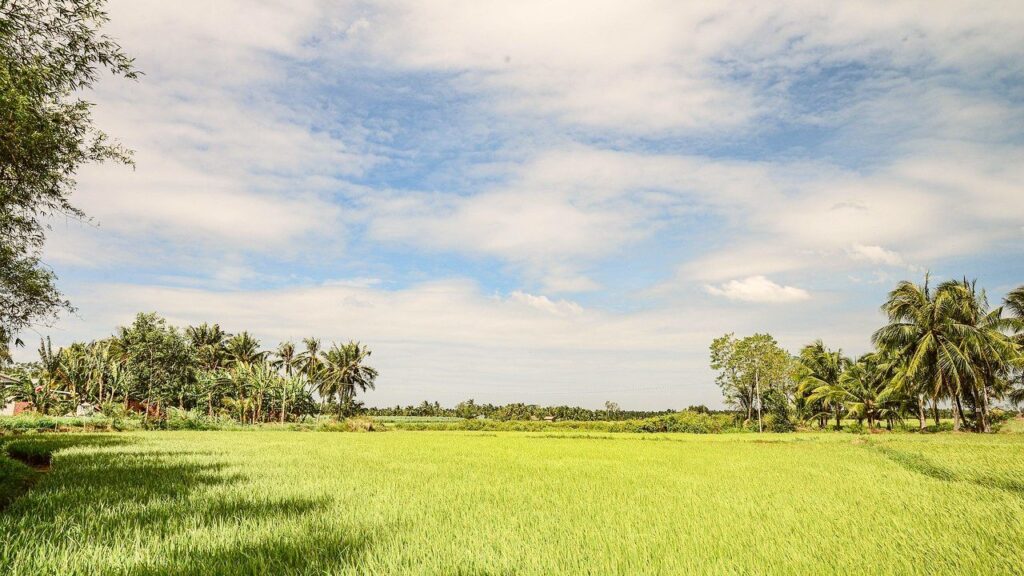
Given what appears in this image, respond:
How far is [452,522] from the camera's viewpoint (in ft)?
20.4

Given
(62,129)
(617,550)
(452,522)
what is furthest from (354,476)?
(62,129)

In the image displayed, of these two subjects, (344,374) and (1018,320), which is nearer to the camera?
(1018,320)

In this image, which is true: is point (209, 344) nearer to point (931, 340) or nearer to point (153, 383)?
point (153, 383)

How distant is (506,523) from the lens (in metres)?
6.16

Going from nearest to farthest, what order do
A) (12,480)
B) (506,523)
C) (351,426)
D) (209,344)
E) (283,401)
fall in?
(506,523) → (12,480) → (351,426) → (283,401) → (209,344)

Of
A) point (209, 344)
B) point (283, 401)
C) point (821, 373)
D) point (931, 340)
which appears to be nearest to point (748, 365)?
point (821, 373)

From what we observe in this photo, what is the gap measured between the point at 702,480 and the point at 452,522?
6985 mm

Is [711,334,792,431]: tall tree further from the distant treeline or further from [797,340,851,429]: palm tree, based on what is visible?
the distant treeline

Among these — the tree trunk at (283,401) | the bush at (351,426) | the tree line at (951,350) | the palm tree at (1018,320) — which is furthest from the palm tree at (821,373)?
the tree trunk at (283,401)

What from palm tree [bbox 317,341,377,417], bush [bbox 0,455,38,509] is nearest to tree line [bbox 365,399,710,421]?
palm tree [bbox 317,341,377,417]

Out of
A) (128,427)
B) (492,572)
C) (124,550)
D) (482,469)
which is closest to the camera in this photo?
(492,572)

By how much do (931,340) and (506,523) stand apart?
35.4 metres

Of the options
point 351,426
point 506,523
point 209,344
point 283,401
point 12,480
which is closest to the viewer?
point 506,523

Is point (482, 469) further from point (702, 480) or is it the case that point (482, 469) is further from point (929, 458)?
point (929, 458)
